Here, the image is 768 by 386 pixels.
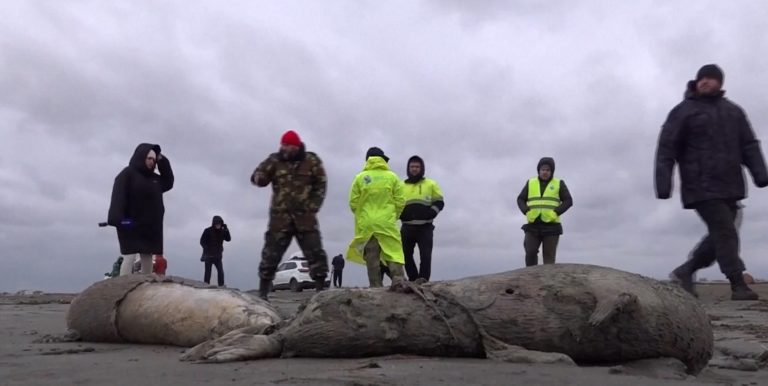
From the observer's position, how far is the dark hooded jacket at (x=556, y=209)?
10289 mm

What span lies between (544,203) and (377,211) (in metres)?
2.61

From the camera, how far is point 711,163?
7719 millimetres

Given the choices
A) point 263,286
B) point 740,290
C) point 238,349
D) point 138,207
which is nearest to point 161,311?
point 238,349

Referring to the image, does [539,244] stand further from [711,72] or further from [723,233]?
[711,72]

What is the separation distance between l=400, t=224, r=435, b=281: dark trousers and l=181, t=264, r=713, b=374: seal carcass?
5852mm

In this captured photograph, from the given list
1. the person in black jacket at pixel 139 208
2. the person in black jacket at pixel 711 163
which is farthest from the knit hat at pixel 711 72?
the person in black jacket at pixel 139 208

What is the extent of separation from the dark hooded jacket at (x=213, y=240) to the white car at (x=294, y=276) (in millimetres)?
8689

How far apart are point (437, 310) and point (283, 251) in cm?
451

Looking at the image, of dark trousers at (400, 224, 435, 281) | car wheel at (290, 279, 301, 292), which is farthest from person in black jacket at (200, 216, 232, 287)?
dark trousers at (400, 224, 435, 281)

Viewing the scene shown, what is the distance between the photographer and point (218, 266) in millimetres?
18969

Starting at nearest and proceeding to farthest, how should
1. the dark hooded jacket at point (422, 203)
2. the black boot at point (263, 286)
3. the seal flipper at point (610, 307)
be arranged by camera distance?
the seal flipper at point (610, 307)
the black boot at point (263, 286)
the dark hooded jacket at point (422, 203)

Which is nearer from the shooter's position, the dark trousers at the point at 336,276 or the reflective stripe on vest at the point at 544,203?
the reflective stripe on vest at the point at 544,203

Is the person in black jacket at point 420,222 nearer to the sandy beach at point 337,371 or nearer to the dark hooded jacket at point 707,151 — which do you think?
the dark hooded jacket at point 707,151

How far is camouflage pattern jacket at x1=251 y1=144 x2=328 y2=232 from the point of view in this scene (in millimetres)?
8094
